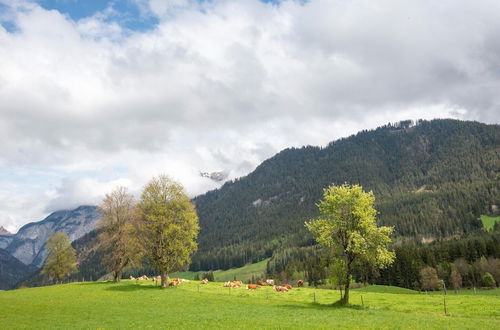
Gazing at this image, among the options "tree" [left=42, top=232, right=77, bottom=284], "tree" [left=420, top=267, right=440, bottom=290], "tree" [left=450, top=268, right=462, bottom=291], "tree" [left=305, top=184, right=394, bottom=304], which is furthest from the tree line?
"tree" [left=450, top=268, right=462, bottom=291]

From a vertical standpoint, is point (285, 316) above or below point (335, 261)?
below

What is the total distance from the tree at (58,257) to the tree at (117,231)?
31027mm

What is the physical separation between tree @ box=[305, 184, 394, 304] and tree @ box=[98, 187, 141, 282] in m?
45.0

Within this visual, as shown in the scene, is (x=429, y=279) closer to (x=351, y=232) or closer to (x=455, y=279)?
(x=455, y=279)

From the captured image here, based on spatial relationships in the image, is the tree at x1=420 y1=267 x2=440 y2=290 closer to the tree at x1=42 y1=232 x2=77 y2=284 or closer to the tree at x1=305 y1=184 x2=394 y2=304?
the tree at x1=305 y1=184 x2=394 y2=304

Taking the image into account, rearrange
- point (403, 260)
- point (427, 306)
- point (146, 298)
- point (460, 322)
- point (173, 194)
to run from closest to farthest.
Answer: point (460, 322) → point (427, 306) → point (146, 298) → point (173, 194) → point (403, 260)

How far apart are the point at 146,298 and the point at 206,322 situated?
81.9 ft

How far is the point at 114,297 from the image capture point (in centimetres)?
5284

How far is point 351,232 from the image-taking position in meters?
47.8

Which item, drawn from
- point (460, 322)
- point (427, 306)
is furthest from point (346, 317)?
point (427, 306)

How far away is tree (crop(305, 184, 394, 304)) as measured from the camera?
46938 millimetres

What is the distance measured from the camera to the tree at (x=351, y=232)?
4694 cm

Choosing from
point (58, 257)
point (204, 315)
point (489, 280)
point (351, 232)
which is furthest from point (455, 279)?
point (58, 257)

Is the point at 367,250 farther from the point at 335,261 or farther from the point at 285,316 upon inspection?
the point at 285,316
